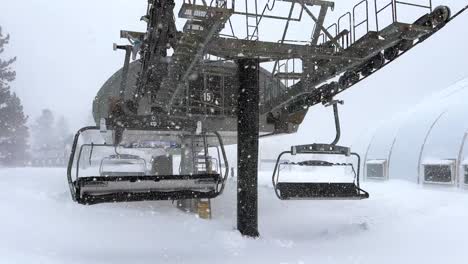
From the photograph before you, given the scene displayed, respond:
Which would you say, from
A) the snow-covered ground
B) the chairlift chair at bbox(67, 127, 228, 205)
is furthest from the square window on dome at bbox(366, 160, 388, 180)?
the chairlift chair at bbox(67, 127, 228, 205)

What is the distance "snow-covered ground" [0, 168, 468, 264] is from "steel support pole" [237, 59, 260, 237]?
1.47ft

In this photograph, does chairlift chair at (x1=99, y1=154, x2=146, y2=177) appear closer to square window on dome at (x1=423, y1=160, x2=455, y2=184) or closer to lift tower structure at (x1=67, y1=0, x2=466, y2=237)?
lift tower structure at (x1=67, y1=0, x2=466, y2=237)

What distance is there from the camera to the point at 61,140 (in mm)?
112125

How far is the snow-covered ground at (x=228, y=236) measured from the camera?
7.87 m

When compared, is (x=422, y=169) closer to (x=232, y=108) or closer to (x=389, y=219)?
(x=389, y=219)

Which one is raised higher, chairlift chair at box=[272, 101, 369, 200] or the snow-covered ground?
chairlift chair at box=[272, 101, 369, 200]

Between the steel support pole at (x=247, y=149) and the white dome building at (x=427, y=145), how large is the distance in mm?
8353

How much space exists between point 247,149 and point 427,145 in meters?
9.65

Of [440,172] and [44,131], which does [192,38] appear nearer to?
[440,172]

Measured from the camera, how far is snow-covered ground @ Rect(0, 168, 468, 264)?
310 inches

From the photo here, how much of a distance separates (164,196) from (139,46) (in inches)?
152

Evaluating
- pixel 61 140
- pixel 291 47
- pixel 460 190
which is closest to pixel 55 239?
pixel 291 47

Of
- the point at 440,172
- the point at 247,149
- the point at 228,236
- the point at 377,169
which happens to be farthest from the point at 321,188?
the point at 377,169

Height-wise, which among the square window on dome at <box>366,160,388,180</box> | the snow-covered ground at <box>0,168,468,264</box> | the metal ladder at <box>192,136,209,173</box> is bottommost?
the snow-covered ground at <box>0,168,468,264</box>
